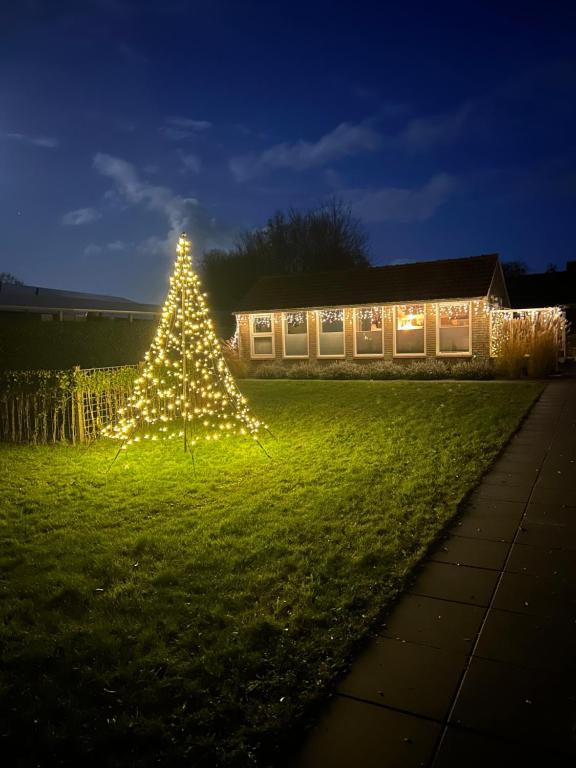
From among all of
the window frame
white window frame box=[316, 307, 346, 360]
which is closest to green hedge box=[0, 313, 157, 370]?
white window frame box=[316, 307, 346, 360]

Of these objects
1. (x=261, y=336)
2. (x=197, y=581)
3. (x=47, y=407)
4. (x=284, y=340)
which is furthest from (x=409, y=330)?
(x=197, y=581)

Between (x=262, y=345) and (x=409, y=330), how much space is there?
6192mm

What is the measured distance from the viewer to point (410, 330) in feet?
65.0

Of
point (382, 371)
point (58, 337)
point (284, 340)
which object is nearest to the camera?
point (58, 337)

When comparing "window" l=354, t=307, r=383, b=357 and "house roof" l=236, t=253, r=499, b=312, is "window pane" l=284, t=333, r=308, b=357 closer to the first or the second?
"house roof" l=236, t=253, r=499, b=312

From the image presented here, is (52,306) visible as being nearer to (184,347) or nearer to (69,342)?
(69,342)

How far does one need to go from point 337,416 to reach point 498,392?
200 inches

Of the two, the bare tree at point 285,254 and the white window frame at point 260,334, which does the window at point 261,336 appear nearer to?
the white window frame at point 260,334

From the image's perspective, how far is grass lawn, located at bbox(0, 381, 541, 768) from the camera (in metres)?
2.55

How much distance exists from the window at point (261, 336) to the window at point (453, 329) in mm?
6862

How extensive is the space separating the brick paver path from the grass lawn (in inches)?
7.8

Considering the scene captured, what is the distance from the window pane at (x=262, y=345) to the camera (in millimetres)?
22408

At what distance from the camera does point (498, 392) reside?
1347 cm

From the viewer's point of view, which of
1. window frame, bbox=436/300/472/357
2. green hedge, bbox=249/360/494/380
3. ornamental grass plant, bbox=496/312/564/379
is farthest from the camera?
window frame, bbox=436/300/472/357
